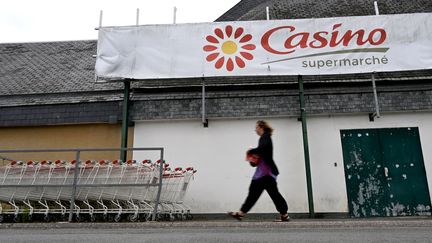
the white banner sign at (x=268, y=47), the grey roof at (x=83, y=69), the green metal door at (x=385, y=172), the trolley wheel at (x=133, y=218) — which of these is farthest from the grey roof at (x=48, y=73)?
the green metal door at (x=385, y=172)

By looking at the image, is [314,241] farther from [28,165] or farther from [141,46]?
[141,46]

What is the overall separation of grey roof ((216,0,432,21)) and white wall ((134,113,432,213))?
480 centimetres

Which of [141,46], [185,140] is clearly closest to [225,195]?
[185,140]

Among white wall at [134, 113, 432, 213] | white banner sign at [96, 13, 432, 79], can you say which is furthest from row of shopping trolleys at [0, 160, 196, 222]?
white banner sign at [96, 13, 432, 79]

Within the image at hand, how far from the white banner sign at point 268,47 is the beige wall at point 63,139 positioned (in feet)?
6.17

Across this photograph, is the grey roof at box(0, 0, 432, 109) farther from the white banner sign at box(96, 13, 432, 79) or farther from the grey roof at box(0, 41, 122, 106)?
the white banner sign at box(96, 13, 432, 79)

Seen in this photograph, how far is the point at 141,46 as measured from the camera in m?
11.0

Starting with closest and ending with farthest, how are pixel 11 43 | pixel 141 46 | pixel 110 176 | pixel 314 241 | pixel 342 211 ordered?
pixel 314 241 → pixel 110 176 → pixel 342 211 → pixel 141 46 → pixel 11 43

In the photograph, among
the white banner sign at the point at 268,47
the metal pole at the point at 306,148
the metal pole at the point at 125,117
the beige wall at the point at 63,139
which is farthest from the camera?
the beige wall at the point at 63,139

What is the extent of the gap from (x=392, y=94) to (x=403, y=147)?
1517 mm

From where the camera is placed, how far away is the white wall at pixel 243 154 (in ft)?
34.5

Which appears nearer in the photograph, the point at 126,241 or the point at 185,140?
the point at 126,241

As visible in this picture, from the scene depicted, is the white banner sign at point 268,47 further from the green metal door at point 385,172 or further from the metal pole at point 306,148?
the green metal door at point 385,172

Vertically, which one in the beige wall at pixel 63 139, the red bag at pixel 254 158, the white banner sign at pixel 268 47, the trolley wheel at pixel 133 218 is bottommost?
the trolley wheel at pixel 133 218
